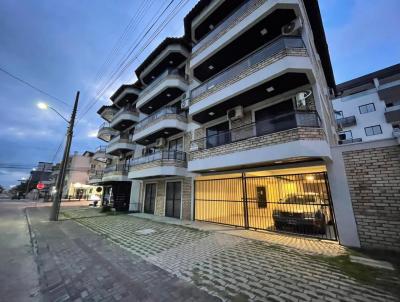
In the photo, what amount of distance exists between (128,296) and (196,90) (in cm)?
997

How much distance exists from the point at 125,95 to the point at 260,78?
57.1ft

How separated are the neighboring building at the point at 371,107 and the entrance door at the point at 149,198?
76.5 ft

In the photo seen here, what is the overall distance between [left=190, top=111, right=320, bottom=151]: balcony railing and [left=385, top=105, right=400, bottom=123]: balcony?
23.8m

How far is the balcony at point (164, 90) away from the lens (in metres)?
13.8

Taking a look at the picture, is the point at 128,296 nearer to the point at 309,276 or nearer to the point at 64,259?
the point at 64,259

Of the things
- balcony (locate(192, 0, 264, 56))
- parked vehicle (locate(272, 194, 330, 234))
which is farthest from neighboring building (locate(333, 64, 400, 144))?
balcony (locate(192, 0, 264, 56))

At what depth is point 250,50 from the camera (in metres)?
9.70

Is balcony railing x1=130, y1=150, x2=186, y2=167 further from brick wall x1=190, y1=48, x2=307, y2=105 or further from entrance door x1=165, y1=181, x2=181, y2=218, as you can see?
brick wall x1=190, y1=48, x2=307, y2=105

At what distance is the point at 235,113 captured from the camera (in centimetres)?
936

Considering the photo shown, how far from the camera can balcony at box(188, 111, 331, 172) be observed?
6145 mm

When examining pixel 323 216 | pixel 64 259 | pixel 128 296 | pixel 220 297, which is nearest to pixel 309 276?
pixel 220 297

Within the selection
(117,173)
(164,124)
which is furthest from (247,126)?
(117,173)

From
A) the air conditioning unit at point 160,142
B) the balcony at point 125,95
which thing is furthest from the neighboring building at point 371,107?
the balcony at point 125,95

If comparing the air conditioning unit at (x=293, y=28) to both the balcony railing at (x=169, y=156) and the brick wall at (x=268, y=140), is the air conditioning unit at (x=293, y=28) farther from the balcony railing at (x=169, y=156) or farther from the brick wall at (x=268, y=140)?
the balcony railing at (x=169, y=156)
